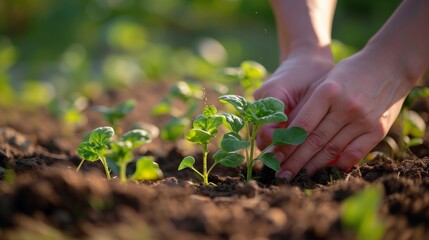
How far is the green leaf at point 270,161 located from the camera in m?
2.00

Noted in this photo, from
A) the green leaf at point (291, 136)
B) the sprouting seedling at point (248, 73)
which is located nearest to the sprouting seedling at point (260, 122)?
the green leaf at point (291, 136)

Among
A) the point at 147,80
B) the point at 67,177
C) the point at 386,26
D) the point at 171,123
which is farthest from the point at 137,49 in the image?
the point at 67,177

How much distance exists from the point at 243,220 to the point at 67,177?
1.52 ft

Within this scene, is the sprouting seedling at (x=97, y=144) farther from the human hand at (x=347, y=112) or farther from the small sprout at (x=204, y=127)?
the human hand at (x=347, y=112)

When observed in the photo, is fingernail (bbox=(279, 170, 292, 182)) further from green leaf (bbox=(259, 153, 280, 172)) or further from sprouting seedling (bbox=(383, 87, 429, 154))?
sprouting seedling (bbox=(383, 87, 429, 154))

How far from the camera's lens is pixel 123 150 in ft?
6.13

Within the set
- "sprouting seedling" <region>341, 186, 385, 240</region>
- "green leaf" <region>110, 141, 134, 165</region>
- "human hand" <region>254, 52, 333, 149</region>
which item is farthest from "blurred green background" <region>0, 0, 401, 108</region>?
"sprouting seedling" <region>341, 186, 385, 240</region>

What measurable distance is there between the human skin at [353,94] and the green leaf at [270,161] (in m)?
0.09

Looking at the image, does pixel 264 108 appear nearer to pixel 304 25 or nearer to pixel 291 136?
pixel 291 136

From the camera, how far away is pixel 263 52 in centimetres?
575

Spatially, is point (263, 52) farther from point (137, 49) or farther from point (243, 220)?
point (243, 220)

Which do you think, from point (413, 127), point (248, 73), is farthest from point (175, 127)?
point (413, 127)

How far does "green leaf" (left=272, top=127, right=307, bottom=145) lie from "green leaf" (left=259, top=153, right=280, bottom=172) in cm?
6

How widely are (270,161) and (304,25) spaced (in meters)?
0.62
